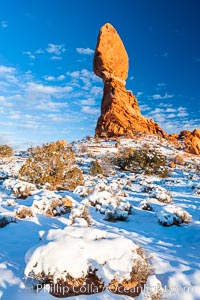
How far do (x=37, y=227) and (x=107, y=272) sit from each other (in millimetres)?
3557

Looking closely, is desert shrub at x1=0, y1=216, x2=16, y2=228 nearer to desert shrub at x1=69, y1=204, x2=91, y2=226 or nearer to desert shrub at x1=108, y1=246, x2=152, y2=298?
desert shrub at x1=69, y1=204, x2=91, y2=226

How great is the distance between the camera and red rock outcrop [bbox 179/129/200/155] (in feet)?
135

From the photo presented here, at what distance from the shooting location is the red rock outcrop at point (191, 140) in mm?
41125

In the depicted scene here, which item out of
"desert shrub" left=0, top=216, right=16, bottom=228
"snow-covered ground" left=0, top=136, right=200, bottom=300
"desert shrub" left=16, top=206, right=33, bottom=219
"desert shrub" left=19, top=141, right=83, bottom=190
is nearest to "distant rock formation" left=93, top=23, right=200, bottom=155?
"desert shrub" left=19, top=141, right=83, bottom=190

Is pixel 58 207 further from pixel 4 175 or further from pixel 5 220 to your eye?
pixel 4 175

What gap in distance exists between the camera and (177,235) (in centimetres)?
761

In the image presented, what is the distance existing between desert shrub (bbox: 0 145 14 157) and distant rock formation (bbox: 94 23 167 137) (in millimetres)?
16684

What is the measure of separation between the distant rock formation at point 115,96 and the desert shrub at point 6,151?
16684 mm

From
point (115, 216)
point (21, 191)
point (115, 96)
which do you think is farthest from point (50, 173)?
point (115, 96)

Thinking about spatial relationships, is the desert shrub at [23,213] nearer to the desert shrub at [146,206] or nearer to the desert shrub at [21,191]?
the desert shrub at [21,191]

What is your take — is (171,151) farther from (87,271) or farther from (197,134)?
(87,271)

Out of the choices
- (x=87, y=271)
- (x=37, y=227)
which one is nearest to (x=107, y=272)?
(x=87, y=271)

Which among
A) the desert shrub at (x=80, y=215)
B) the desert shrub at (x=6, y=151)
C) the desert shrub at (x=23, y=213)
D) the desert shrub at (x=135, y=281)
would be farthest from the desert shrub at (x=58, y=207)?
the desert shrub at (x=6, y=151)

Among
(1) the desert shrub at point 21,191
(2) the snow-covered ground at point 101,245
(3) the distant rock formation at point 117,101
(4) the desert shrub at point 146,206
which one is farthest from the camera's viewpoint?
(3) the distant rock formation at point 117,101
